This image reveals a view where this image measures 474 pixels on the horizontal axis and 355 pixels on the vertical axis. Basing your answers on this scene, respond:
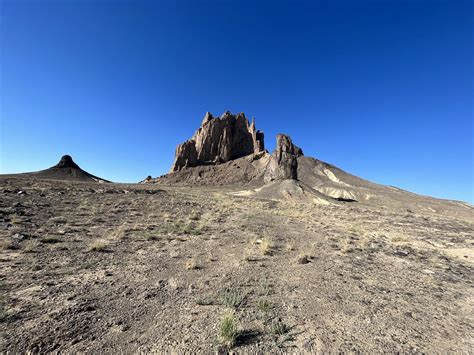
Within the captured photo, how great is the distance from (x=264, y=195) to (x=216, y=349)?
51234 mm

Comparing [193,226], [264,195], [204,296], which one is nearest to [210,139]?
[264,195]

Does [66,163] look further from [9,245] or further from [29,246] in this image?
[29,246]

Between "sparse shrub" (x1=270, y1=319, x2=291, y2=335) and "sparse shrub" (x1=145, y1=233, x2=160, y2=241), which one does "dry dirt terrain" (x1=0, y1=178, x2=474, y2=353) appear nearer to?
"sparse shrub" (x1=270, y1=319, x2=291, y2=335)

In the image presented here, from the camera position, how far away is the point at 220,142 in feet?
447

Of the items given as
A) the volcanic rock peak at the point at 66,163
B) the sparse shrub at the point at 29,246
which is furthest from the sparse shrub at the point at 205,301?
the volcanic rock peak at the point at 66,163

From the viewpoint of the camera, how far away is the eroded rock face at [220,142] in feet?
430

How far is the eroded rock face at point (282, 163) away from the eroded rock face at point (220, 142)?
2340 inches

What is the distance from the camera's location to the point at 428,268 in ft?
28.7

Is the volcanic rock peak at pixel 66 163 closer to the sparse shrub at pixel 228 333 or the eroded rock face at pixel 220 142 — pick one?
the eroded rock face at pixel 220 142

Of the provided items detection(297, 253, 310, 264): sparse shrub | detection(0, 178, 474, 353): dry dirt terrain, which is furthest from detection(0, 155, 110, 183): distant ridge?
detection(297, 253, 310, 264): sparse shrub

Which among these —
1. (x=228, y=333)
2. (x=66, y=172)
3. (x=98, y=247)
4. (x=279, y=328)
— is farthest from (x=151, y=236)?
(x=66, y=172)

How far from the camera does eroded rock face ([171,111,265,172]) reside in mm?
131000

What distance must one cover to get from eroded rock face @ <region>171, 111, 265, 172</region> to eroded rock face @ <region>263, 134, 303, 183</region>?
59.4m

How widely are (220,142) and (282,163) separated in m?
73.9
